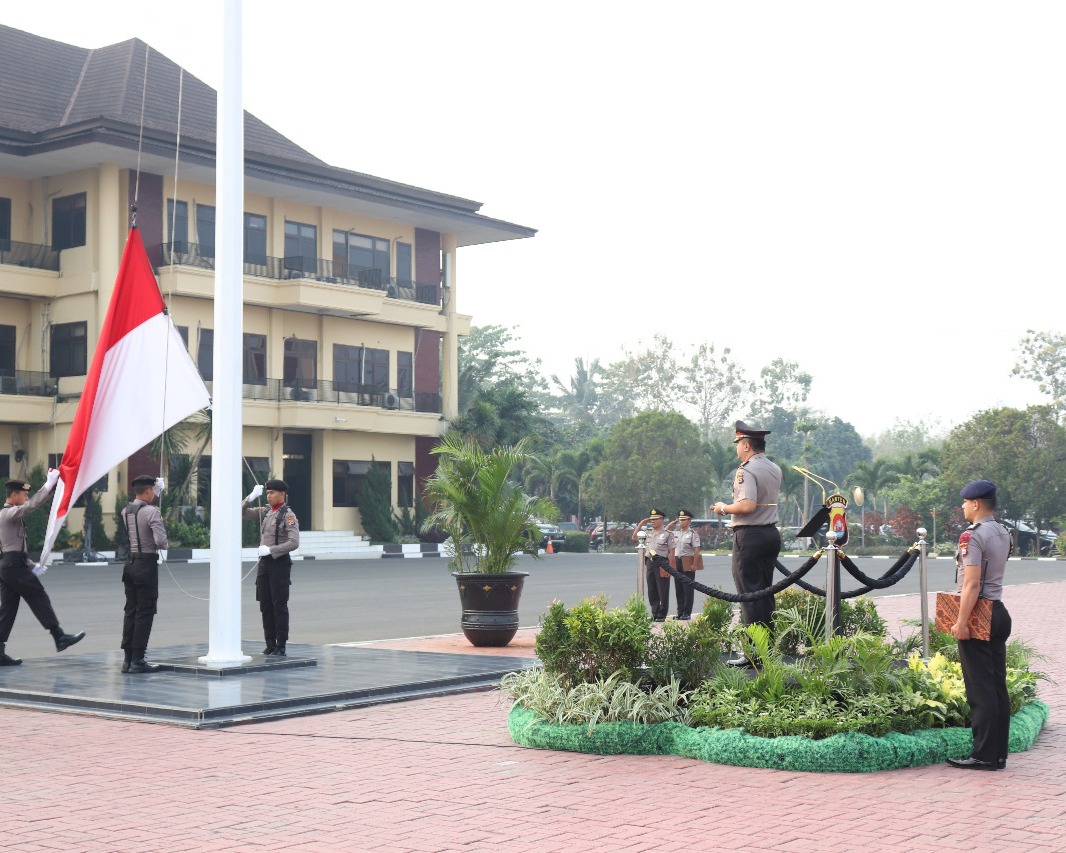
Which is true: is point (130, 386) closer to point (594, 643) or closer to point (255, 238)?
point (594, 643)

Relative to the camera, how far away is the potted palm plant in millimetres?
15312

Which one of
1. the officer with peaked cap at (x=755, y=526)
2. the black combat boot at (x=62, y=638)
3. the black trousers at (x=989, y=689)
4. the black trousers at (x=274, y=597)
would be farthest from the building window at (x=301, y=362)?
the black trousers at (x=989, y=689)

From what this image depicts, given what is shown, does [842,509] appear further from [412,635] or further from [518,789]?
[412,635]

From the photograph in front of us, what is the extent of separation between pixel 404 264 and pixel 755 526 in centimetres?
4052

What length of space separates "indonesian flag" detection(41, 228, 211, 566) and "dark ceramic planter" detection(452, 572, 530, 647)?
3.89 m

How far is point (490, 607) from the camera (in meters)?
15.3

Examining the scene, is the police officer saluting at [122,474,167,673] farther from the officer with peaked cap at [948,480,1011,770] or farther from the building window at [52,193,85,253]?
the building window at [52,193,85,253]

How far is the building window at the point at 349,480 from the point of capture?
1869 inches

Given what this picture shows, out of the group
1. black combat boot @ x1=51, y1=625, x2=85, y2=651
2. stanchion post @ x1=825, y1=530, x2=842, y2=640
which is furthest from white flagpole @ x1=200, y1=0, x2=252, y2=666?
stanchion post @ x1=825, y1=530, x2=842, y2=640

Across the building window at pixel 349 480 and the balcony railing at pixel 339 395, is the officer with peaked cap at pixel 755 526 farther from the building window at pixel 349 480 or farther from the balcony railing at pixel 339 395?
the building window at pixel 349 480

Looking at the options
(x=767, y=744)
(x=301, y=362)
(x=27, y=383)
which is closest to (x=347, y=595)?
(x=767, y=744)

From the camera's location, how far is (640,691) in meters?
9.10

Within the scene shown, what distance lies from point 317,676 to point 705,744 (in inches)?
186

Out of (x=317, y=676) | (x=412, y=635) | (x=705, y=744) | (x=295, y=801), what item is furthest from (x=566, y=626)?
(x=412, y=635)
